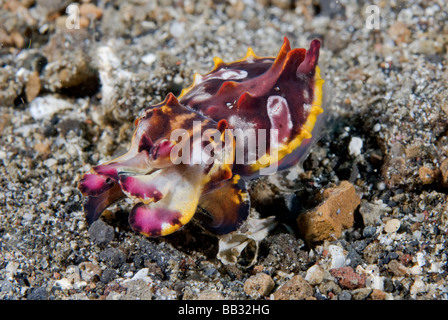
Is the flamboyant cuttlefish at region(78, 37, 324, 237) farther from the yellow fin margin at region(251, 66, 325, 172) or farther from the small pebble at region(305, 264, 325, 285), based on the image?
the small pebble at region(305, 264, 325, 285)

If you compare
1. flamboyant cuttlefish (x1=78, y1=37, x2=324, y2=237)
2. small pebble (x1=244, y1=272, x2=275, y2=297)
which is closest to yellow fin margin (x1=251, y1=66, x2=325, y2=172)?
flamboyant cuttlefish (x1=78, y1=37, x2=324, y2=237)

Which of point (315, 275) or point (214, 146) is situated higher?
point (214, 146)

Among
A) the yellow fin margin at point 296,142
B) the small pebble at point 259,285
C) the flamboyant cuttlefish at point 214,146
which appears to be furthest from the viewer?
the yellow fin margin at point 296,142

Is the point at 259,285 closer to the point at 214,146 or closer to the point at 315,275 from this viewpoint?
the point at 315,275

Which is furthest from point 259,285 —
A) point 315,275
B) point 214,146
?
point 214,146

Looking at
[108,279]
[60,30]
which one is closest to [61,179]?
[108,279]

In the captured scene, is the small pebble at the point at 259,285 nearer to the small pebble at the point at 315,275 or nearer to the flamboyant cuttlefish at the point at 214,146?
the small pebble at the point at 315,275

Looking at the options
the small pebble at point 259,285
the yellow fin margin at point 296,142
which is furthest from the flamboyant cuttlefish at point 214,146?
the small pebble at point 259,285
